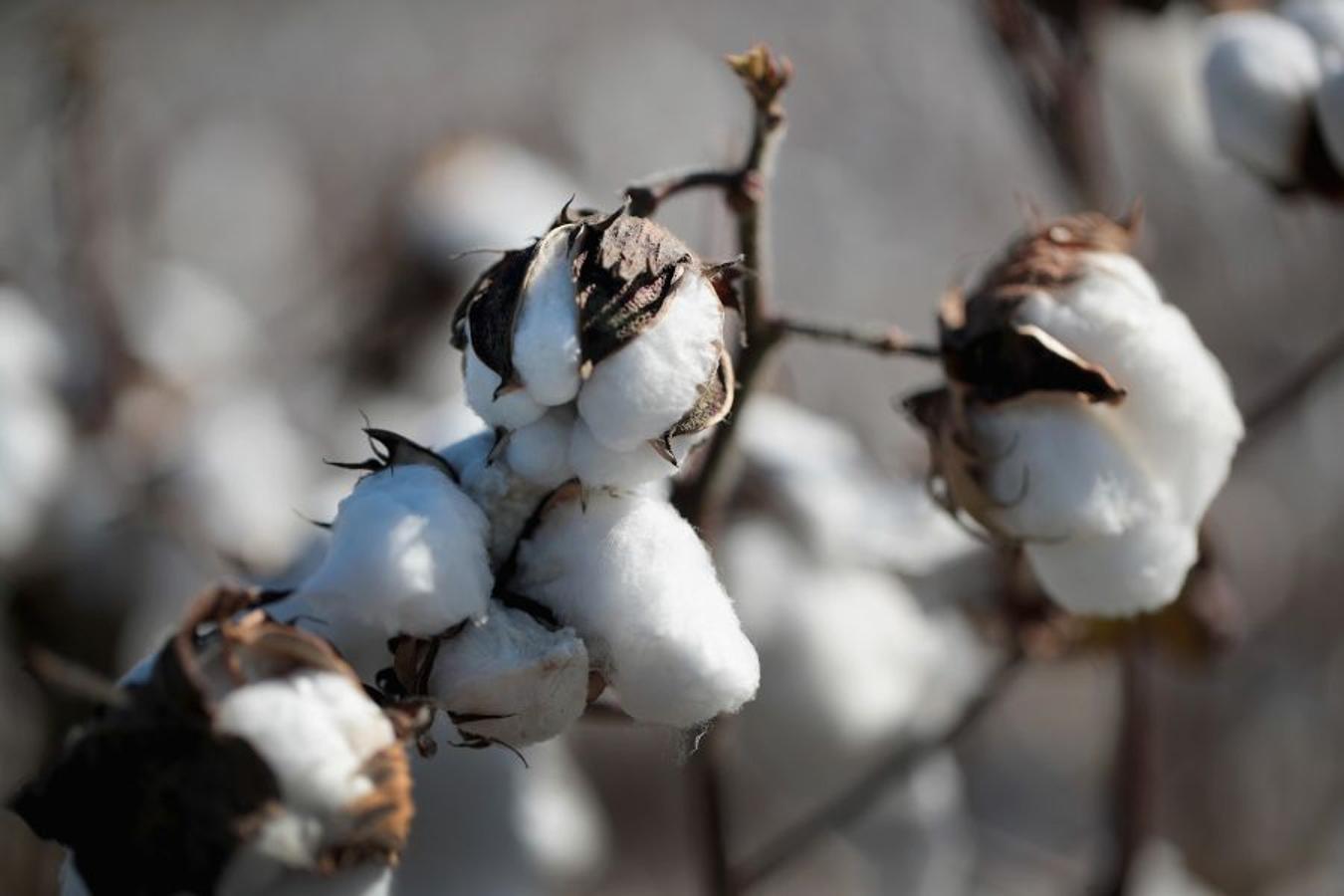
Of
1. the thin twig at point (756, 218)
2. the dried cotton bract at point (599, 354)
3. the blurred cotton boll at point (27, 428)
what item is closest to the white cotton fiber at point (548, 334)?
the dried cotton bract at point (599, 354)

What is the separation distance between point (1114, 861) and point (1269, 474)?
1.62m

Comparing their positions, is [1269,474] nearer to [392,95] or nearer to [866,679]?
[866,679]

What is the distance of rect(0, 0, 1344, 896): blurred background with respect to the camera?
1.32m

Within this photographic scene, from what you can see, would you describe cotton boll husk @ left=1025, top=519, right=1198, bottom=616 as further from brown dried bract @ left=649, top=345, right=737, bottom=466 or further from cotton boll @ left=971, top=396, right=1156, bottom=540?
brown dried bract @ left=649, top=345, right=737, bottom=466

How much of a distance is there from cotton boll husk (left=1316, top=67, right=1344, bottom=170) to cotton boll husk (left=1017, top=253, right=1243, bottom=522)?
26 centimetres

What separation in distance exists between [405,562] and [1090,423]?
1.10 feet

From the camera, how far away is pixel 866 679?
50.3 inches

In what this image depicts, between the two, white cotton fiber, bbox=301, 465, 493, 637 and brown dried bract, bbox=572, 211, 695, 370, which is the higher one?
brown dried bract, bbox=572, 211, 695, 370

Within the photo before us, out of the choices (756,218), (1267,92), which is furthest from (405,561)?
(1267,92)

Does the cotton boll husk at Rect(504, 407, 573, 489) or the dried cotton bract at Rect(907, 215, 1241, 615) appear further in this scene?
the dried cotton bract at Rect(907, 215, 1241, 615)

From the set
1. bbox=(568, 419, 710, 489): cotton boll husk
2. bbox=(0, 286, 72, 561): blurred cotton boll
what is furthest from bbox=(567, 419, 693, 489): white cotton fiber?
bbox=(0, 286, 72, 561): blurred cotton boll

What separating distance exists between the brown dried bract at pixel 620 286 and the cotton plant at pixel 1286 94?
1.62 feet

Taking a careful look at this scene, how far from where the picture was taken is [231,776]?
2.08 feet

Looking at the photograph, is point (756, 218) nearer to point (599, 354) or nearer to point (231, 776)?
point (599, 354)
